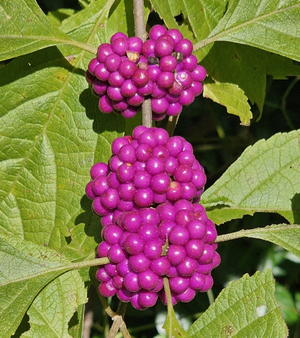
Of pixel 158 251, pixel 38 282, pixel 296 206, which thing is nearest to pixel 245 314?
pixel 158 251

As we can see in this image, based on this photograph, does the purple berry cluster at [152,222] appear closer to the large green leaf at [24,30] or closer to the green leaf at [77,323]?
the green leaf at [77,323]

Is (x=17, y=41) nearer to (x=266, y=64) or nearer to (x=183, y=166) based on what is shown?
(x=183, y=166)

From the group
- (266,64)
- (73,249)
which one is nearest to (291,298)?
(266,64)

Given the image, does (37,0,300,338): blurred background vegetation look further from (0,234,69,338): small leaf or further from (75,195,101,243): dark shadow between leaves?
(0,234,69,338): small leaf

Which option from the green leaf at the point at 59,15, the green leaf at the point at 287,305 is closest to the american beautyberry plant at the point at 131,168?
the green leaf at the point at 59,15

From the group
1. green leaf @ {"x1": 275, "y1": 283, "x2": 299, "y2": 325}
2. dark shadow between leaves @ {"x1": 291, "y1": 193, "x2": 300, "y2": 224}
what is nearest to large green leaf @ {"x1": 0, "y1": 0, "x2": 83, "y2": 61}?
dark shadow between leaves @ {"x1": 291, "y1": 193, "x2": 300, "y2": 224}

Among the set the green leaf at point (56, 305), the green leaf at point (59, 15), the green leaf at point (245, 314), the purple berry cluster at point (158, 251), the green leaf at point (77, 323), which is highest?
the green leaf at point (59, 15)
